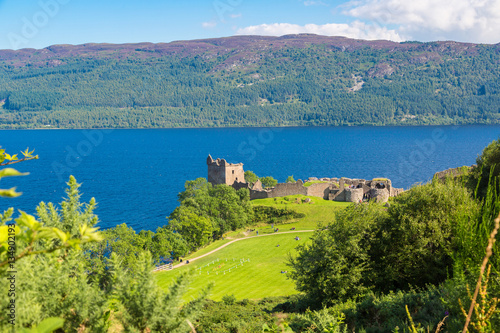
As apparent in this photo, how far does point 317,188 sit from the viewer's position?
7400 cm

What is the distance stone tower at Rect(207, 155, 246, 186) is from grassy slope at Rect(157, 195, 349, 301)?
879 centimetres

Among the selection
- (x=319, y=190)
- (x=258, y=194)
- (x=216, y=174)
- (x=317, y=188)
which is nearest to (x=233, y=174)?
(x=216, y=174)

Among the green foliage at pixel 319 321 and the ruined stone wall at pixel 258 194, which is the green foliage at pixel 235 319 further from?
the ruined stone wall at pixel 258 194

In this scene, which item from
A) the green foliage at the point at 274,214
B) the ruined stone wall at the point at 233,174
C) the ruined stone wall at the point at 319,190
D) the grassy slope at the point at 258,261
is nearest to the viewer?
the grassy slope at the point at 258,261

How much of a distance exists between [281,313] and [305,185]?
2126 inches

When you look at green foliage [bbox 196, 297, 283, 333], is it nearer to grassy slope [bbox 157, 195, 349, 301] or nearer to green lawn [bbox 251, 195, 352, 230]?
grassy slope [bbox 157, 195, 349, 301]

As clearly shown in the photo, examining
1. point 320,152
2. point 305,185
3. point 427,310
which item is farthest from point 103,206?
point 320,152

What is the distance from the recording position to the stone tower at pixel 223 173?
77.0 meters

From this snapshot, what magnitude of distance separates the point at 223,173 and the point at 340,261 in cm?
5518

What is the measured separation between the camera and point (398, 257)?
23.0 metres

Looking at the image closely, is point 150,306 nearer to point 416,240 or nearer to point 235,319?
point 235,319

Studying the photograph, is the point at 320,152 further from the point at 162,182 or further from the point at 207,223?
the point at 207,223

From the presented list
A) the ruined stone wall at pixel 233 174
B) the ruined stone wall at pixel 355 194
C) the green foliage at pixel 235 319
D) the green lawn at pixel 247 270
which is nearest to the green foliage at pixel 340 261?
the green foliage at pixel 235 319

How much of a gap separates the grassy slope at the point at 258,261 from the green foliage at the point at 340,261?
7.93 m
